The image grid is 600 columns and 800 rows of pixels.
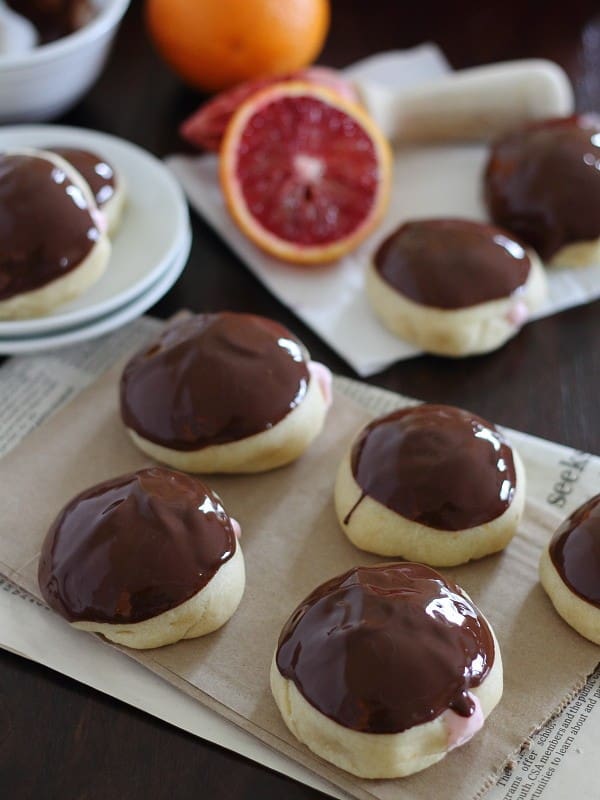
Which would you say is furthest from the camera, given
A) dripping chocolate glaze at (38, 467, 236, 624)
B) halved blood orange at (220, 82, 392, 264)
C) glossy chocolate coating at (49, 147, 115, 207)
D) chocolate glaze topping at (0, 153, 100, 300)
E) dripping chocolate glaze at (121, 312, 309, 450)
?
halved blood orange at (220, 82, 392, 264)

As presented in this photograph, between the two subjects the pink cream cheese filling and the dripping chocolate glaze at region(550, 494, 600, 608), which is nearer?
the pink cream cheese filling

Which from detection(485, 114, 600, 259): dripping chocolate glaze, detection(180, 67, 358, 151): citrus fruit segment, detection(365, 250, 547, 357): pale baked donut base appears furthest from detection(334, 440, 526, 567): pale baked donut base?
detection(180, 67, 358, 151): citrus fruit segment

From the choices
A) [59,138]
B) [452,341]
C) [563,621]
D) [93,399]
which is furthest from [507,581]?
[59,138]

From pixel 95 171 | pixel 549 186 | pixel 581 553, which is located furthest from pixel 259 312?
pixel 581 553

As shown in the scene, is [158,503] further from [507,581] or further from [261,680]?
[507,581]

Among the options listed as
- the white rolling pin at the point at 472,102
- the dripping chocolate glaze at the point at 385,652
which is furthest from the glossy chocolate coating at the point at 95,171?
the dripping chocolate glaze at the point at 385,652

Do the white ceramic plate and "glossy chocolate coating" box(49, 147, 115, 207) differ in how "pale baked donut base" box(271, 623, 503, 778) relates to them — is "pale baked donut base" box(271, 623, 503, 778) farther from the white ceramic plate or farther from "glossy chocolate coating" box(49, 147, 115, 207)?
"glossy chocolate coating" box(49, 147, 115, 207)

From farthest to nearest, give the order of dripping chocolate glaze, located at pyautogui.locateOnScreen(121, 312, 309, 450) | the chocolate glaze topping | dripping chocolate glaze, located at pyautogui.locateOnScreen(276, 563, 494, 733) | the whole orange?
the whole orange < the chocolate glaze topping < dripping chocolate glaze, located at pyautogui.locateOnScreen(121, 312, 309, 450) < dripping chocolate glaze, located at pyautogui.locateOnScreen(276, 563, 494, 733)

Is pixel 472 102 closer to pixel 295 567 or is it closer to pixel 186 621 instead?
pixel 295 567
